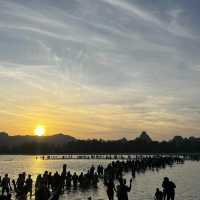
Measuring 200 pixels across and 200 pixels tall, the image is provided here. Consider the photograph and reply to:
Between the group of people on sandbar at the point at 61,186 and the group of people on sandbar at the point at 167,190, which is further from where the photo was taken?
the group of people on sandbar at the point at 167,190

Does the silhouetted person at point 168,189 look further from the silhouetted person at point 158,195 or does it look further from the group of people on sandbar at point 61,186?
the silhouetted person at point 158,195

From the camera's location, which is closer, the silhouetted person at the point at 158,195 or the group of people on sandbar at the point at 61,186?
the group of people on sandbar at the point at 61,186

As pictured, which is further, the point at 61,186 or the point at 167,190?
the point at 61,186

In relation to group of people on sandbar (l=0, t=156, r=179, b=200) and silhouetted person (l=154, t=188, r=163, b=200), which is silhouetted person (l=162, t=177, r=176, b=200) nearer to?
group of people on sandbar (l=0, t=156, r=179, b=200)

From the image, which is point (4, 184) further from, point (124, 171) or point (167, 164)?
point (167, 164)

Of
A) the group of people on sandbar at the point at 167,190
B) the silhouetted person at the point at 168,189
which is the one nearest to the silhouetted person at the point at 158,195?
the group of people on sandbar at the point at 167,190

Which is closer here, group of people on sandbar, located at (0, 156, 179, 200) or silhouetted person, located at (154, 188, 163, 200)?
group of people on sandbar, located at (0, 156, 179, 200)

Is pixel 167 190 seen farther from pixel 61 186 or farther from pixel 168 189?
pixel 61 186

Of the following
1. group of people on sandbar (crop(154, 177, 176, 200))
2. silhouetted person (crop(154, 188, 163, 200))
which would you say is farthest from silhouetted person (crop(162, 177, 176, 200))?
silhouetted person (crop(154, 188, 163, 200))

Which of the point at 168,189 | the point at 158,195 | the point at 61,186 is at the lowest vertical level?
the point at 158,195

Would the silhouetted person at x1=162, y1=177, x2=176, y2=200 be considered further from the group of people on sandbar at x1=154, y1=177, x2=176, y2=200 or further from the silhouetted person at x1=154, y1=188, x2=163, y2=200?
the silhouetted person at x1=154, y1=188, x2=163, y2=200

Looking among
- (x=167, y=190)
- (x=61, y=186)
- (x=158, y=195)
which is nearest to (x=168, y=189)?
(x=167, y=190)

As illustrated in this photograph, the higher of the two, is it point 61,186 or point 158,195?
point 61,186

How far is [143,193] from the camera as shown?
133ft
